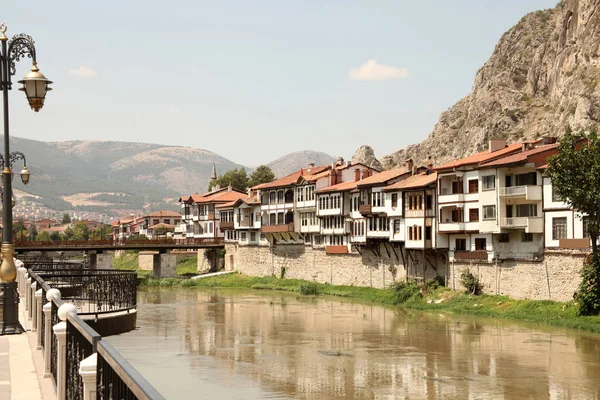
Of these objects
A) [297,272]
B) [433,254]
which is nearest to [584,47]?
[297,272]

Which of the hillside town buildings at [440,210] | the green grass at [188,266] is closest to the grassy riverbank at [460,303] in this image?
the hillside town buildings at [440,210]

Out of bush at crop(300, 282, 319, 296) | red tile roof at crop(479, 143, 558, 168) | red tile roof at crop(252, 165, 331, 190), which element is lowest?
bush at crop(300, 282, 319, 296)

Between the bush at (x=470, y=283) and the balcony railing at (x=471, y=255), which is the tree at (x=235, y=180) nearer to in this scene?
the balcony railing at (x=471, y=255)

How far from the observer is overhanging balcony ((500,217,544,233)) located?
58.2m

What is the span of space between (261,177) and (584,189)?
10625cm

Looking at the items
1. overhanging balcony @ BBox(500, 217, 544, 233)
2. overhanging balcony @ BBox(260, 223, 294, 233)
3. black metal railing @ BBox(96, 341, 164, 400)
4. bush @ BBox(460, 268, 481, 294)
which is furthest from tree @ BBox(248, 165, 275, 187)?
black metal railing @ BBox(96, 341, 164, 400)

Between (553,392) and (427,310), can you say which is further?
(427,310)

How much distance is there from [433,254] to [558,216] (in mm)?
14999

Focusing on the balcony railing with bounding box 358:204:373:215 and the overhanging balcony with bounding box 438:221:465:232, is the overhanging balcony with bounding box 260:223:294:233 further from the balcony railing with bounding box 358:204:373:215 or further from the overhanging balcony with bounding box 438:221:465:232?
the overhanging balcony with bounding box 438:221:465:232

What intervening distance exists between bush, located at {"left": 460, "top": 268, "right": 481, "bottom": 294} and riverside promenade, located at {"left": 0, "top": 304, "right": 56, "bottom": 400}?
47212 mm

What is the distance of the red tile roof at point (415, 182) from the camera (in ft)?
228

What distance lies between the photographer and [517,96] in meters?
155

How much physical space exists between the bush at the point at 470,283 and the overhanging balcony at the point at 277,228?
3567 centimetres

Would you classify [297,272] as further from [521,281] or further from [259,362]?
[259,362]
